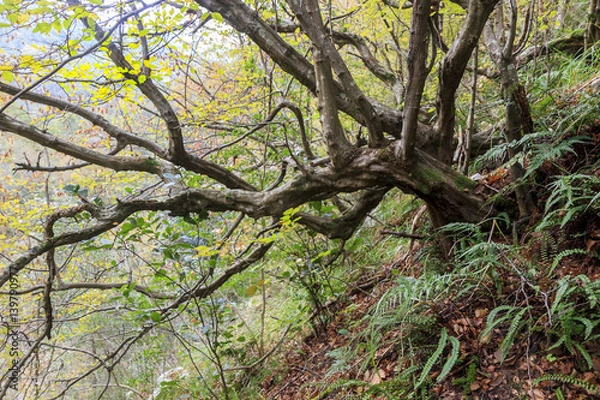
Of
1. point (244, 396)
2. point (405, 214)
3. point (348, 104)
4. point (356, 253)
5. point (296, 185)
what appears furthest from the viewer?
point (356, 253)

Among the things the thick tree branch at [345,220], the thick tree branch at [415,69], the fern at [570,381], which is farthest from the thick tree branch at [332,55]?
the fern at [570,381]

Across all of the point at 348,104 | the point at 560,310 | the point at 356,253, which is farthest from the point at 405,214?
the point at 560,310

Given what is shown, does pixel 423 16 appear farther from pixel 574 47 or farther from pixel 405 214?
pixel 574 47

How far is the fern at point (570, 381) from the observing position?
1309mm

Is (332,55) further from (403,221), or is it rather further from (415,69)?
(403,221)

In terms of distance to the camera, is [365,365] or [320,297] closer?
[365,365]

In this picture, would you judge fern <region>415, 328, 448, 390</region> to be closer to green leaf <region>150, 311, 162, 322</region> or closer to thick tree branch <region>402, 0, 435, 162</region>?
thick tree branch <region>402, 0, 435, 162</region>

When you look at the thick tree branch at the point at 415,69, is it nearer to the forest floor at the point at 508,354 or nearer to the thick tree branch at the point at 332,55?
the thick tree branch at the point at 332,55

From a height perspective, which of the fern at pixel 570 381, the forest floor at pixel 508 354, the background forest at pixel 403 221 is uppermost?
the background forest at pixel 403 221

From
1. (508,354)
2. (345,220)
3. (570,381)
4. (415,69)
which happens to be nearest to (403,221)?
(345,220)

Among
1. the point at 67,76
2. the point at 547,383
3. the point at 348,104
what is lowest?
the point at 547,383

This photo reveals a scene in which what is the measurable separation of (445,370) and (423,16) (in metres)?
1.75

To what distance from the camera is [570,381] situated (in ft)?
4.44

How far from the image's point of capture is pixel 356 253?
14.1ft
